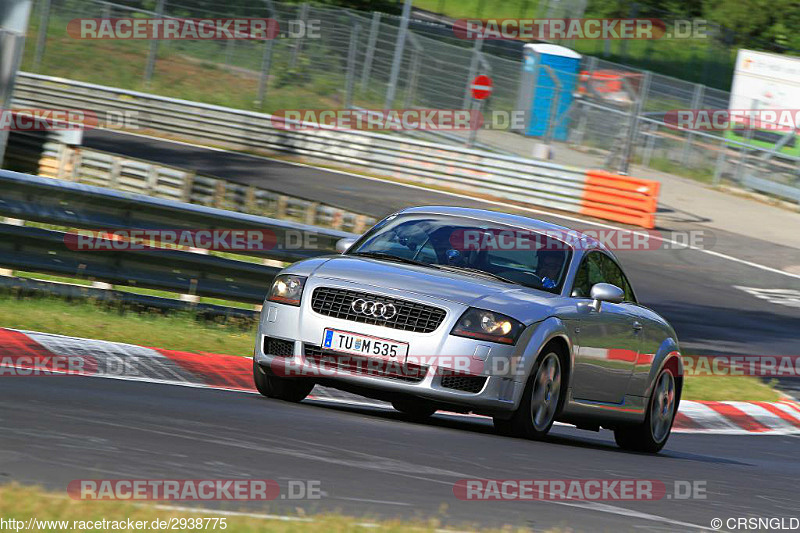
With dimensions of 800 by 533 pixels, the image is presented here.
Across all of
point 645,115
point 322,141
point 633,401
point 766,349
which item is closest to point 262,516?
point 633,401

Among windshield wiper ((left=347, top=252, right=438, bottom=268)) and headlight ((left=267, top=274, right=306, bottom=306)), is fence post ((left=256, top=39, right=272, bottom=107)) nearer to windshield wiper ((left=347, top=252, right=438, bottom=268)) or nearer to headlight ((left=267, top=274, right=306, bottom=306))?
windshield wiper ((left=347, top=252, right=438, bottom=268))

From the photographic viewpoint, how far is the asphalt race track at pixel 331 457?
5.36 metres

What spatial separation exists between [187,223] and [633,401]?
14.7 ft

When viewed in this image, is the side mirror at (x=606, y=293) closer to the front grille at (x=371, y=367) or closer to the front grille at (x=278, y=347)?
the front grille at (x=371, y=367)

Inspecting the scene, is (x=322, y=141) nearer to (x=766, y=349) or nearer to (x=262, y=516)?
(x=766, y=349)

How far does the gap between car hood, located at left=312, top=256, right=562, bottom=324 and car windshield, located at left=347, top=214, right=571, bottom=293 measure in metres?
0.20

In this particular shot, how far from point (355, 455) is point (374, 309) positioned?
5.45 ft

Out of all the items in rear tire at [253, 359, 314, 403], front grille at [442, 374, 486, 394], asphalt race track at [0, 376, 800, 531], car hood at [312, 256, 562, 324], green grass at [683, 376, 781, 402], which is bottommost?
green grass at [683, 376, 781, 402]

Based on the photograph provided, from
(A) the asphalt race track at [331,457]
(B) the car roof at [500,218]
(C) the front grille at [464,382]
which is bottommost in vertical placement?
(A) the asphalt race track at [331,457]

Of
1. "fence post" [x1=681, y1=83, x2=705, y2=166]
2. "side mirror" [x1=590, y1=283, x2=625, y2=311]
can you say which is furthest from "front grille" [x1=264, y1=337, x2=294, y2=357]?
"fence post" [x1=681, y1=83, x2=705, y2=166]

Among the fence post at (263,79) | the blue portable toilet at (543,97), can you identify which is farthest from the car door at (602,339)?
the fence post at (263,79)

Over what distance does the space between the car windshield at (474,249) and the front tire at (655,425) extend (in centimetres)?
163

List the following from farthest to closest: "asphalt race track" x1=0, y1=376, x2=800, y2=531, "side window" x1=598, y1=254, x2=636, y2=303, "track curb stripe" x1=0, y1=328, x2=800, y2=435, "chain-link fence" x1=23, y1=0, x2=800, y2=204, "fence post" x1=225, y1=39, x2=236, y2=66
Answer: "fence post" x1=225, y1=39, x2=236, y2=66, "chain-link fence" x1=23, y1=0, x2=800, y2=204, "side window" x1=598, y1=254, x2=636, y2=303, "track curb stripe" x1=0, y1=328, x2=800, y2=435, "asphalt race track" x1=0, y1=376, x2=800, y2=531

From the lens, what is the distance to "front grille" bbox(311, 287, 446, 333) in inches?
314
